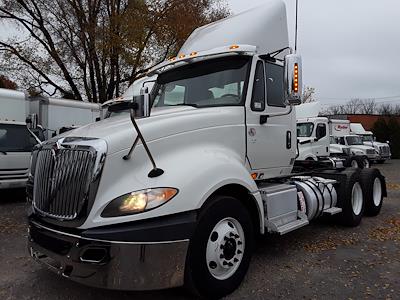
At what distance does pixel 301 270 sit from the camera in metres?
5.14

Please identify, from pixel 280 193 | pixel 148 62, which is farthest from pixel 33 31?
pixel 280 193

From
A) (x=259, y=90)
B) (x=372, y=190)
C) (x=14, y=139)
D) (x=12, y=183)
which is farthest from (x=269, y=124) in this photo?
(x=14, y=139)

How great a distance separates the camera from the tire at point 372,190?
8176mm

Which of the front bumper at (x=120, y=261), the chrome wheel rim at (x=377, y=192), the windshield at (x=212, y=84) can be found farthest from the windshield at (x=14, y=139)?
the chrome wheel rim at (x=377, y=192)

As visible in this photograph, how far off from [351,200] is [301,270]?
2845 mm

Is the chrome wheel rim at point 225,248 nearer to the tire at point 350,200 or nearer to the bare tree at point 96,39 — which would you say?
the tire at point 350,200

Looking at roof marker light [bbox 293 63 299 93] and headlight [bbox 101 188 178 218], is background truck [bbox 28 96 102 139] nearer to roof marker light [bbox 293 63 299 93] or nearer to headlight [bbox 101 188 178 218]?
roof marker light [bbox 293 63 299 93]

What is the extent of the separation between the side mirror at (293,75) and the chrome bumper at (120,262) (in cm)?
222

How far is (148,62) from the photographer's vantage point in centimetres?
2116

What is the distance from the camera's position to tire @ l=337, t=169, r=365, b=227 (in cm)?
739

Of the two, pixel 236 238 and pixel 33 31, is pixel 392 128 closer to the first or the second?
pixel 33 31

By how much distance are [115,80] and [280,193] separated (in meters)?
18.0

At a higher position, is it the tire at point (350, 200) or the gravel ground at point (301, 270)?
the tire at point (350, 200)

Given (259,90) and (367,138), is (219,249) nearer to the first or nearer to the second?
(259,90)
